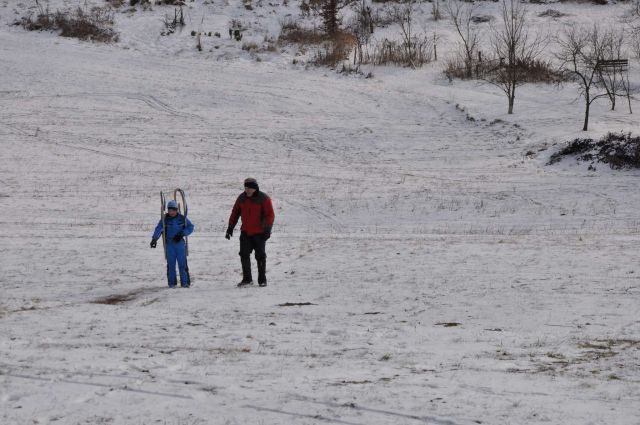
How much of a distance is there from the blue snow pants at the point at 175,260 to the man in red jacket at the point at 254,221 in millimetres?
890

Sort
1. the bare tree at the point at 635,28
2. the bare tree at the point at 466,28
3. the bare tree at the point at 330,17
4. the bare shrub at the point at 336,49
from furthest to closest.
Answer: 1. the bare tree at the point at 330,17
2. the bare shrub at the point at 336,49
3. the bare tree at the point at 635,28
4. the bare tree at the point at 466,28

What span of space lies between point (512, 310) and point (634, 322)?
1.58 metres

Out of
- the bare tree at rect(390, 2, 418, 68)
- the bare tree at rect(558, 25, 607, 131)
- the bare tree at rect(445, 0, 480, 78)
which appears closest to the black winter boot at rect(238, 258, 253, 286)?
the bare tree at rect(558, 25, 607, 131)

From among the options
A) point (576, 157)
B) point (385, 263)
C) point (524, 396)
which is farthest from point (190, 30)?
point (524, 396)

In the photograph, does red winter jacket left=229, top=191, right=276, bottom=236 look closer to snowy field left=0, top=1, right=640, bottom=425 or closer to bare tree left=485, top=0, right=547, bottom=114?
snowy field left=0, top=1, right=640, bottom=425

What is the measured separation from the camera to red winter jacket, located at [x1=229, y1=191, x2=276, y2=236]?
1105cm

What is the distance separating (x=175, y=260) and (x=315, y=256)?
3.74m

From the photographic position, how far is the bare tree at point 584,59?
117 feet

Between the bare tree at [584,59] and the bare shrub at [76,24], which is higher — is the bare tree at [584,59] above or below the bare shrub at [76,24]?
below

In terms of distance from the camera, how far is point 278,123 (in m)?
33.6

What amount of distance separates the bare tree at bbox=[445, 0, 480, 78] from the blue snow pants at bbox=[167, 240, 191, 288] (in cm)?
3311

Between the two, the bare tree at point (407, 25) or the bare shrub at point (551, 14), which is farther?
the bare shrub at point (551, 14)

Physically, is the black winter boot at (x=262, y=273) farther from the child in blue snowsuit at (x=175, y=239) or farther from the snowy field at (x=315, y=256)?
the child in blue snowsuit at (x=175, y=239)

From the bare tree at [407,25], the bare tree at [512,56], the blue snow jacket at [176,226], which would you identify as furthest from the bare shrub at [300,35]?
the blue snow jacket at [176,226]
